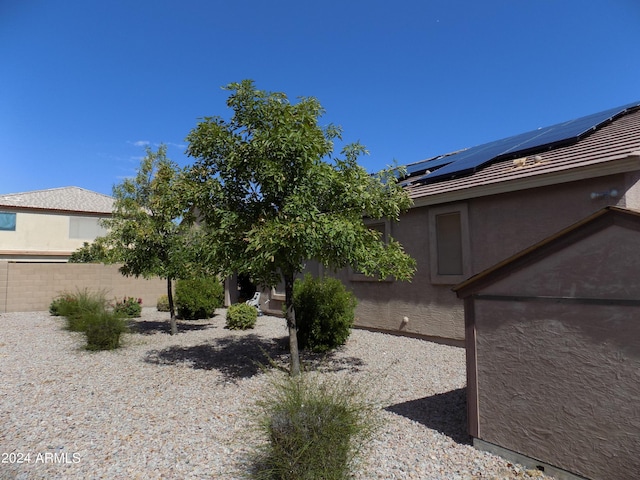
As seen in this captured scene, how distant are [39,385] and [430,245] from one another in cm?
785

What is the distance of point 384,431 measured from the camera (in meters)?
4.47

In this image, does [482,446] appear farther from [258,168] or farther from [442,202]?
[442,202]

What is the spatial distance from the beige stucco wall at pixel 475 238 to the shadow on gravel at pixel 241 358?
220 centimetres

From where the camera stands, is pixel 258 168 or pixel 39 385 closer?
pixel 258 168

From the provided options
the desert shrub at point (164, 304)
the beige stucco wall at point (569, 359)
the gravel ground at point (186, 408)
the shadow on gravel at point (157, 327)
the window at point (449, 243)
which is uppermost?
the window at point (449, 243)

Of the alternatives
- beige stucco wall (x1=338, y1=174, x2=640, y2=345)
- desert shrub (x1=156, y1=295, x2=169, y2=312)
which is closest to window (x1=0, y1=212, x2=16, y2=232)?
desert shrub (x1=156, y1=295, x2=169, y2=312)

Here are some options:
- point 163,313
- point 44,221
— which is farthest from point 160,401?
point 44,221

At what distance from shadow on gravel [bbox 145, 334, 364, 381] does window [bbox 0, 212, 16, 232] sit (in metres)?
22.6

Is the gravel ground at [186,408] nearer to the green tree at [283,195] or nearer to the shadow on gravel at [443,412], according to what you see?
the shadow on gravel at [443,412]

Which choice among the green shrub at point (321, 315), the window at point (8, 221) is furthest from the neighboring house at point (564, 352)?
the window at point (8, 221)

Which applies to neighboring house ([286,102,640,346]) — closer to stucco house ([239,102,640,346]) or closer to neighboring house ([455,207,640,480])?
stucco house ([239,102,640,346])

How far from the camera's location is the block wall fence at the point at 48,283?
17094mm

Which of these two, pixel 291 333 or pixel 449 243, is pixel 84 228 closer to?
pixel 291 333

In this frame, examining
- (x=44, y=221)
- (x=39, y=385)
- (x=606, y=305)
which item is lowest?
(x=39, y=385)
